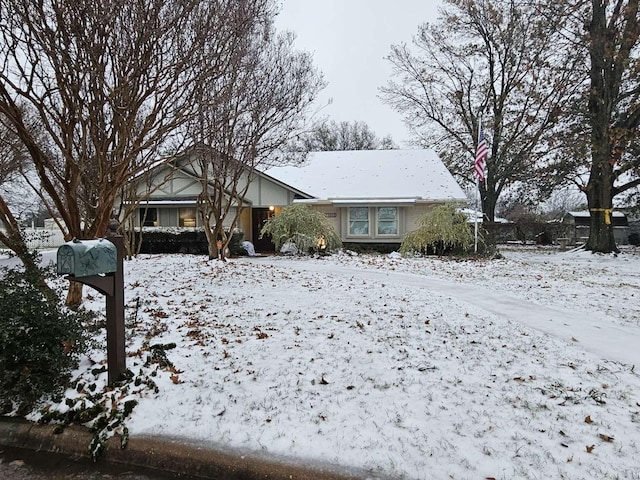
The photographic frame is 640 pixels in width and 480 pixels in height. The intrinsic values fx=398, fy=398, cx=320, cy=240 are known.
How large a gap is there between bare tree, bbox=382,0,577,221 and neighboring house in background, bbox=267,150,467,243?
13.8ft

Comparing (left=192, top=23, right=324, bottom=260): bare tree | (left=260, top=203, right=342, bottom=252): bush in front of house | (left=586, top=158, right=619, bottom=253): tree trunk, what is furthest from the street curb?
(left=586, top=158, right=619, bottom=253): tree trunk

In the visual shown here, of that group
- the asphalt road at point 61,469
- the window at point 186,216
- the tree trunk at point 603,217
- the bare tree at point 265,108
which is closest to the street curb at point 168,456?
the asphalt road at point 61,469

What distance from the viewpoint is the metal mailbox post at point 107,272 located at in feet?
10.1

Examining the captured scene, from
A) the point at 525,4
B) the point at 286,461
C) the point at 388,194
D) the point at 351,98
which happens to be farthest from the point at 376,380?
the point at 351,98

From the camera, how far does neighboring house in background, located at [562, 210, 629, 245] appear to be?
86.6ft

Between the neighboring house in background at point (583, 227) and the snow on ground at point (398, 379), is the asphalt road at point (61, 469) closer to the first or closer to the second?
the snow on ground at point (398, 379)

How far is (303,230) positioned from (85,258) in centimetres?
1306

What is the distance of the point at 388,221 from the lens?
18.7m

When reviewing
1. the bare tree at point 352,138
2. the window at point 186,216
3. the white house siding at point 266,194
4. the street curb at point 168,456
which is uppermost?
the bare tree at point 352,138

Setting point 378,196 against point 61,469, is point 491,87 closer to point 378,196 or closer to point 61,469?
point 378,196

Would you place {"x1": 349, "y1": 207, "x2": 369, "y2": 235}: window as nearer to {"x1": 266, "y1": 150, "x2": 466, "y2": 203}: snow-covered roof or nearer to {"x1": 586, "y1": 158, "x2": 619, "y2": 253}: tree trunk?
{"x1": 266, "y1": 150, "x2": 466, "y2": 203}: snow-covered roof

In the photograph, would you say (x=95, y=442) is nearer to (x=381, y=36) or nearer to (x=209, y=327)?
(x=209, y=327)

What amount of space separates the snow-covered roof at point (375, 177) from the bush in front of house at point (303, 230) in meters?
2.41

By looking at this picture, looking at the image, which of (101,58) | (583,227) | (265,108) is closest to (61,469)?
(101,58)
